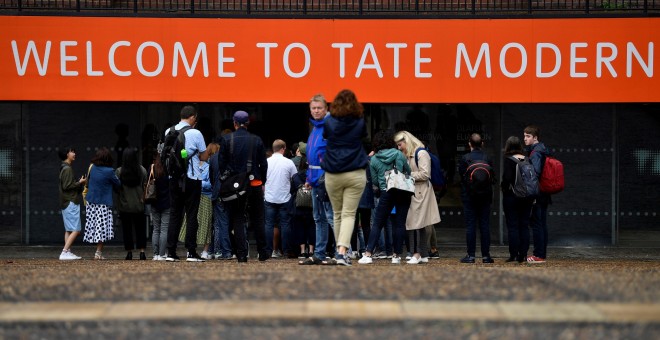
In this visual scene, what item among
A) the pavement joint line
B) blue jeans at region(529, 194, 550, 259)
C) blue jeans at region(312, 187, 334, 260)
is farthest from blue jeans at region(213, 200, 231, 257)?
the pavement joint line

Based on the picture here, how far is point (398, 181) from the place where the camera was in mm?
13008

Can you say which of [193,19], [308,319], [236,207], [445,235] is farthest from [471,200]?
[308,319]

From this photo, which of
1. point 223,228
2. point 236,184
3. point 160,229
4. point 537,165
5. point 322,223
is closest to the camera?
point 322,223

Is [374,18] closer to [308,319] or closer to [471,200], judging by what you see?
[471,200]

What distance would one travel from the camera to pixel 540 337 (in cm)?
658

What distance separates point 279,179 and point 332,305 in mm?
8268

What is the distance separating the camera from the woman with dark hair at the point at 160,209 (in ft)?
49.6

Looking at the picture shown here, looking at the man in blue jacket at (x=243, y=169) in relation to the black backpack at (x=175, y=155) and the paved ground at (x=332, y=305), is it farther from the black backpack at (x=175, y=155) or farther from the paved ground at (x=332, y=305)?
the paved ground at (x=332, y=305)

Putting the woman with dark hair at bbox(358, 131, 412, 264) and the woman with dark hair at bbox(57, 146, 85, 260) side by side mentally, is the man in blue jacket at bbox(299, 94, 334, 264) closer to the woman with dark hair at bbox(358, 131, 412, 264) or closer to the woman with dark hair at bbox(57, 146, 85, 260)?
the woman with dark hair at bbox(358, 131, 412, 264)

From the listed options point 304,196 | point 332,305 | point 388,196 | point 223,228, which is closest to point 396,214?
point 388,196

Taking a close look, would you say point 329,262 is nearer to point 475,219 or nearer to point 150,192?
point 475,219

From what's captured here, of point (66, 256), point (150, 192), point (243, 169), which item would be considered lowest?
point (66, 256)

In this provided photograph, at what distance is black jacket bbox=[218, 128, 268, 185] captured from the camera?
12.9 metres

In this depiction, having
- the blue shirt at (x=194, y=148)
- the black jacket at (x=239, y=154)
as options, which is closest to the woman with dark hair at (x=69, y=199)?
the blue shirt at (x=194, y=148)
